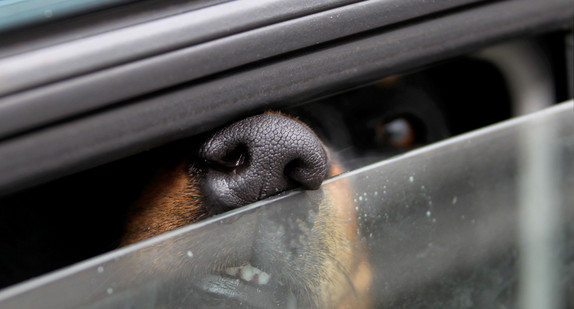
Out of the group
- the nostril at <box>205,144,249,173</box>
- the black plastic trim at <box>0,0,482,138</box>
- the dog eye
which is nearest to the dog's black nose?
the nostril at <box>205,144,249,173</box>

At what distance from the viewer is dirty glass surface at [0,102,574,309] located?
766 millimetres

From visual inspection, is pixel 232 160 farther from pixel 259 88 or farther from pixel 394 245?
pixel 394 245

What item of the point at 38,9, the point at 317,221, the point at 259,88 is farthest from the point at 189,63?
the point at 317,221

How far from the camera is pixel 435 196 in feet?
3.12

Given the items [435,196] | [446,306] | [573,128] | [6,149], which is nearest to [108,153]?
[6,149]

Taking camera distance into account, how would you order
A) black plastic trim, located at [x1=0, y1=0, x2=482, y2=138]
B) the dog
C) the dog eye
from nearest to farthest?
black plastic trim, located at [x1=0, y1=0, x2=482, y2=138]
the dog
the dog eye

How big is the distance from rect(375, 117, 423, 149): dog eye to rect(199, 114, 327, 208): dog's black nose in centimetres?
25

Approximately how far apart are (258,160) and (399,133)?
39cm

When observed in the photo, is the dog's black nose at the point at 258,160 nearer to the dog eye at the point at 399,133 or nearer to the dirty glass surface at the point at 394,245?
the dirty glass surface at the point at 394,245

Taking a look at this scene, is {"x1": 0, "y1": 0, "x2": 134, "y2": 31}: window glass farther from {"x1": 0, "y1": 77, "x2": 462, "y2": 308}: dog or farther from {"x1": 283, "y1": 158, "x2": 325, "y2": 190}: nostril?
{"x1": 283, "y1": 158, "x2": 325, "y2": 190}: nostril

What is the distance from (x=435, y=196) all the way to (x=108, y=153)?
59 cm

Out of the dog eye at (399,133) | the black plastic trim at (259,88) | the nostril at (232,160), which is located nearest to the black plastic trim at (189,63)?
the black plastic trim at (259,88)

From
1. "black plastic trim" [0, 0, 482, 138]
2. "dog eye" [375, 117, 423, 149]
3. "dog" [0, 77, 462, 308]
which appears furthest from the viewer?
"dog eye" [375, 117, 423, 149]

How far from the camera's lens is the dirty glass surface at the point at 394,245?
0.77 m
